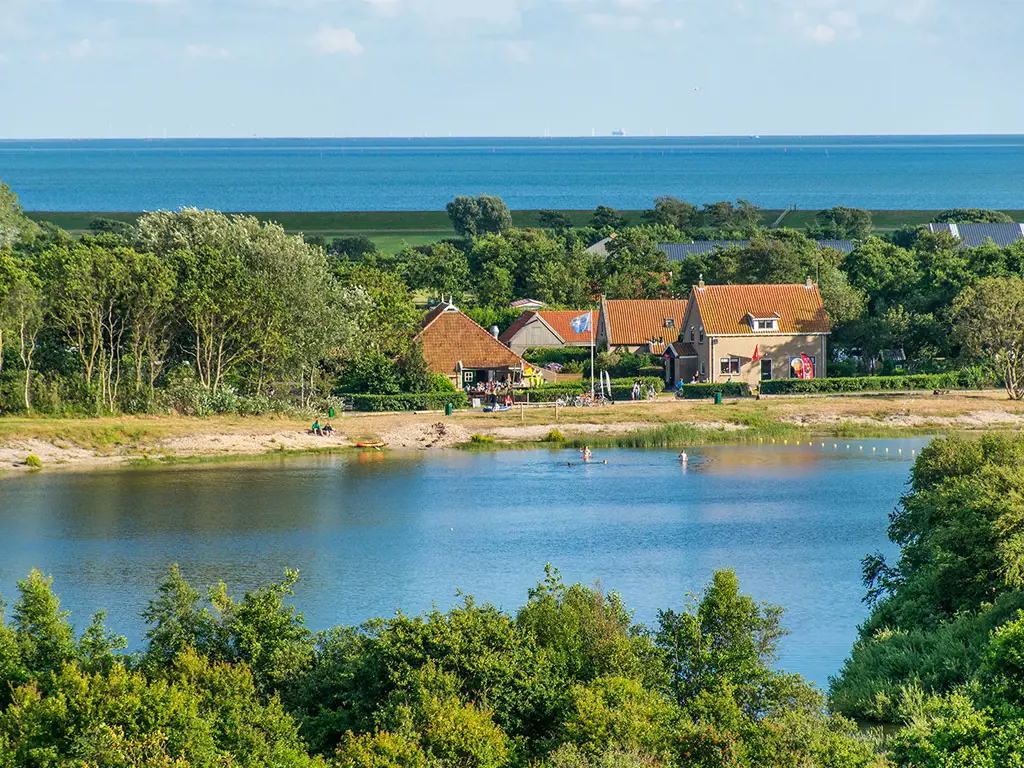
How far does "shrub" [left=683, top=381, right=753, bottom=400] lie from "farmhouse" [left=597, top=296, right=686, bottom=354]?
6.81 m

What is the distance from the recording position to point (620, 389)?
7106 cm

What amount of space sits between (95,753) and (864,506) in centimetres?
3515

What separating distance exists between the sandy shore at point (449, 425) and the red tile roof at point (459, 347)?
486cm

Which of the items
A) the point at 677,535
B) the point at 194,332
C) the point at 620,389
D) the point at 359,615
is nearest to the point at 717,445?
the point at 620,389

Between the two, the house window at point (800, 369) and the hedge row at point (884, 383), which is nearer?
the hedge row at point (884, 383)

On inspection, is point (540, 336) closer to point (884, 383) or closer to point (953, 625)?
point (884, 383)

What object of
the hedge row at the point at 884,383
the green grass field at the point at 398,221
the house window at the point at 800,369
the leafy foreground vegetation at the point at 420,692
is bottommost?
the leafy foreground vegetation at the point at 420,692

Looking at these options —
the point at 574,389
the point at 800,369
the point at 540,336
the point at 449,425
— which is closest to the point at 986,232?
the point at 800,369

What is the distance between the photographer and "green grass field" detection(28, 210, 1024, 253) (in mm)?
168625

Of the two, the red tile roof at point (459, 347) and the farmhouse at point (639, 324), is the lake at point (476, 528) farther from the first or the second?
the farmhouse at point (639, 324)

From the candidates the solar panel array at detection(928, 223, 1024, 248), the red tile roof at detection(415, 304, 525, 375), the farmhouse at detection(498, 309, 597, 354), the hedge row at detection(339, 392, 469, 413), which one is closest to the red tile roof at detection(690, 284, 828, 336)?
the farmhouse at detection(498, 309, 597, 354)

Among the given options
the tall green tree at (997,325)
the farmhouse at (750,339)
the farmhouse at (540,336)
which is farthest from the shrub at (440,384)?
the tall green tree at (997,325)

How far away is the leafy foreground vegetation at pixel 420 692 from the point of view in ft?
72.0

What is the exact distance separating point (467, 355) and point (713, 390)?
1206 cm
